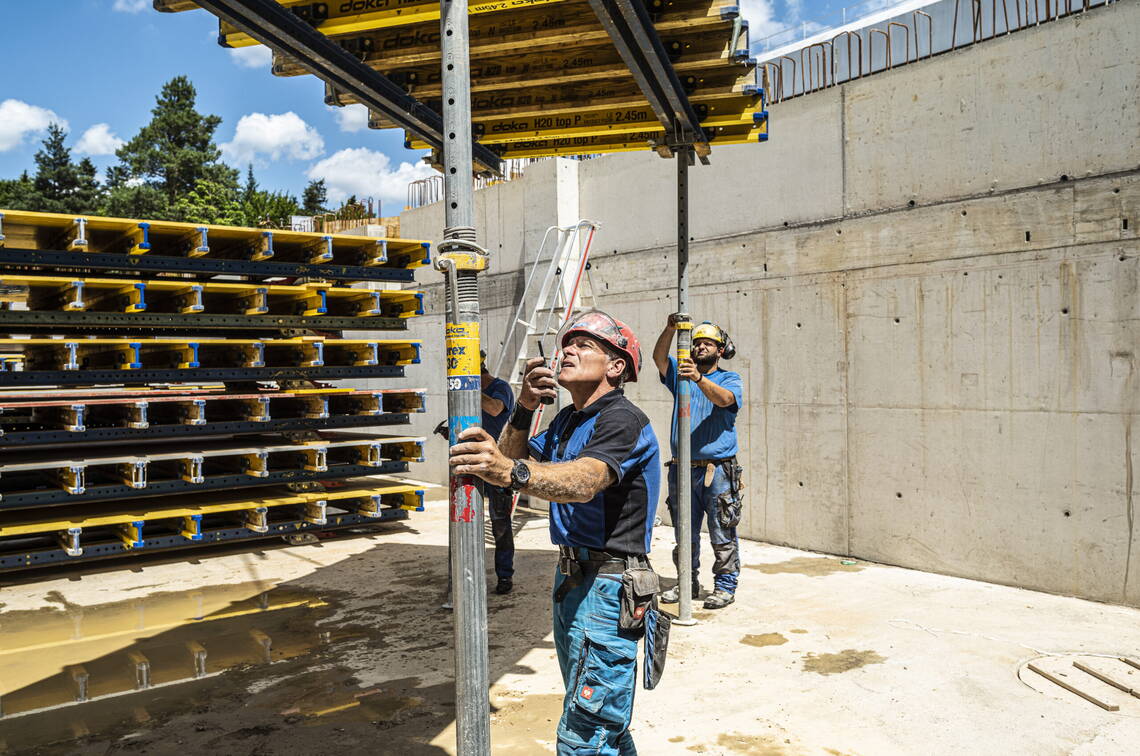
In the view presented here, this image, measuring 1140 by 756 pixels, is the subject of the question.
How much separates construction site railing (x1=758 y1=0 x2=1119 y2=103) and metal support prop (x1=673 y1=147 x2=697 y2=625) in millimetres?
2273

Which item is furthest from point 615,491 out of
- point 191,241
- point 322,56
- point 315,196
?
point 315,196

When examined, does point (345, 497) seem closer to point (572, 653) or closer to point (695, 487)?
point (695, 487)

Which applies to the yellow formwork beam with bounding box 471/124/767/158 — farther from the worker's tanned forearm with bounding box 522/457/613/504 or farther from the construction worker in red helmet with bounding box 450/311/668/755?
the worker's tanned forearm with bounding box 522/457/613/504

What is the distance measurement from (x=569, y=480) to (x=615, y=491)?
0.56 meters

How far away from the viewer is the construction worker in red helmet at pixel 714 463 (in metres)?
6.48

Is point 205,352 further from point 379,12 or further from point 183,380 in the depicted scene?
point 379,12

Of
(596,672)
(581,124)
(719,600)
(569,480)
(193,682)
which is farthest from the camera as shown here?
(719,600)

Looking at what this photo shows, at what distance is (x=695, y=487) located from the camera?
6652 millimetres

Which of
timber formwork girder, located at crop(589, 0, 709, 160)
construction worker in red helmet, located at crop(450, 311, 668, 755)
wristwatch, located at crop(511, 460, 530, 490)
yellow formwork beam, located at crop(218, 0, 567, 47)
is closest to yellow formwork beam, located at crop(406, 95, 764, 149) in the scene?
timber formwork girder, located at crop(589, 0, 709, 160)

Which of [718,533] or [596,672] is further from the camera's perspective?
[718,533]

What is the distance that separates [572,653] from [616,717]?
0.27 m

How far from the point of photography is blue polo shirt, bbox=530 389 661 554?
2.98 metres

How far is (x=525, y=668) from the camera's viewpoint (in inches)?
209

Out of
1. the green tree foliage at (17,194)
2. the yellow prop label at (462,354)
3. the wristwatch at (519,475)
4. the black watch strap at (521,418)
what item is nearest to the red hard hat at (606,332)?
the black watch strap at (521,418)
